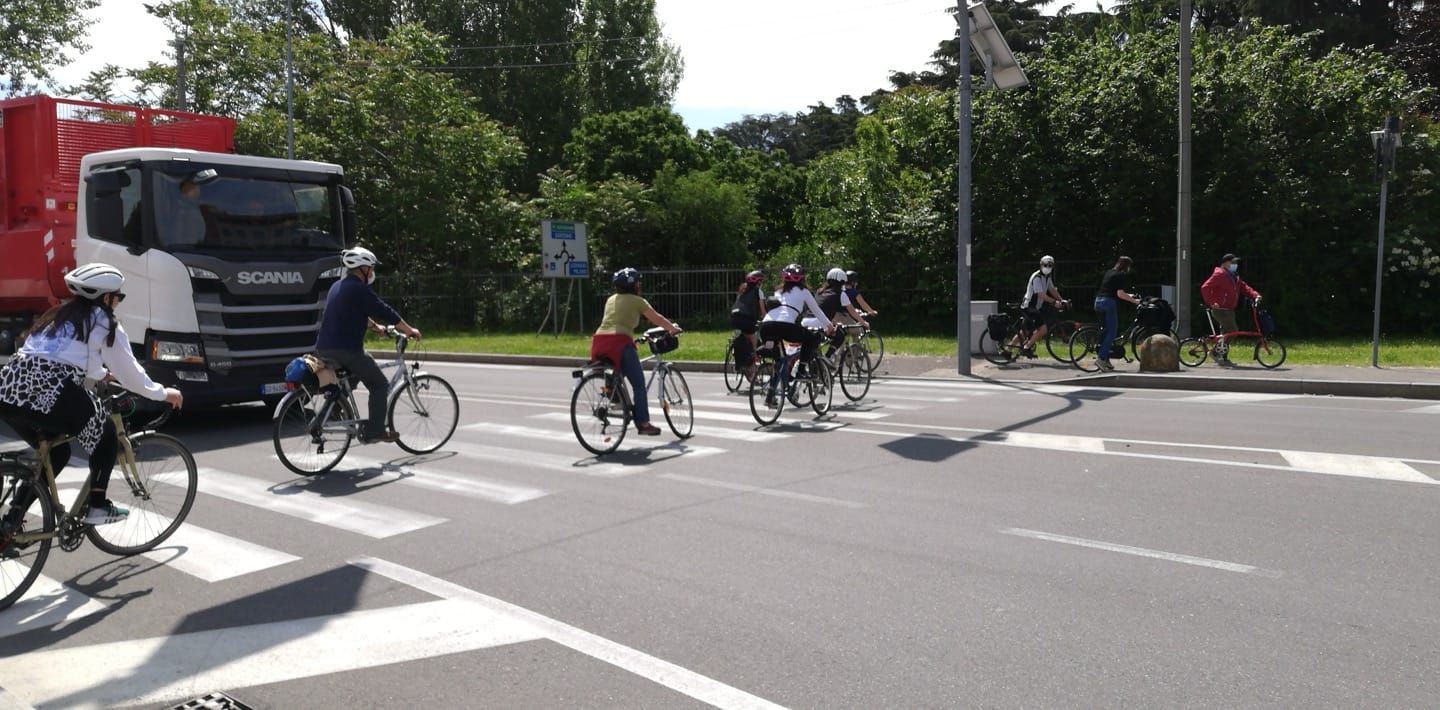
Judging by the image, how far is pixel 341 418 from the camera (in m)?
8.70

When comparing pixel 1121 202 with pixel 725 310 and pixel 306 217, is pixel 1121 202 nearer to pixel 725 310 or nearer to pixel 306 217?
pixel 725 310

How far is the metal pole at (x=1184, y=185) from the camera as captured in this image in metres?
17.9

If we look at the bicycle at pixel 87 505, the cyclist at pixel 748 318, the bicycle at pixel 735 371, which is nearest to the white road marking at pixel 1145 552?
the bicycle at pixel 87 505

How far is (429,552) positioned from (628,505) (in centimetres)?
158

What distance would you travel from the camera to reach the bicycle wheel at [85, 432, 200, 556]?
6.04 m

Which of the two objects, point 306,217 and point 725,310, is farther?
point 725,310

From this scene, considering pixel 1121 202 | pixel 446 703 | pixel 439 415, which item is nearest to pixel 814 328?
pixel 439 415

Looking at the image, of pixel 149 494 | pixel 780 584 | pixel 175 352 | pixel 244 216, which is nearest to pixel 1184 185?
pixel 244 216

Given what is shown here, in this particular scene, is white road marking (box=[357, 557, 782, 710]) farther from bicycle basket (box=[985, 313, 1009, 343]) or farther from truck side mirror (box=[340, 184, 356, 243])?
bicycle basket (box=[985, 313, 1009, 343])

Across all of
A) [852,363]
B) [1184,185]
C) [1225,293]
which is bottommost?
[852,363]

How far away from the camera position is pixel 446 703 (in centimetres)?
387

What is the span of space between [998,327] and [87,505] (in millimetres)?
14821

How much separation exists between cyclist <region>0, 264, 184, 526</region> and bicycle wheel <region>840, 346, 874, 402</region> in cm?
923

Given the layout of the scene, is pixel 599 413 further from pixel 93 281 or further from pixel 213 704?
pixel 213 704
